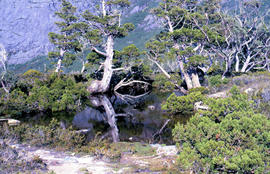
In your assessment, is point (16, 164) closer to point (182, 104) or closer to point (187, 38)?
point (182, 104)

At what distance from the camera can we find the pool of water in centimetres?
1304

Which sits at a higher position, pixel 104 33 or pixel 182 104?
pixel 104 33

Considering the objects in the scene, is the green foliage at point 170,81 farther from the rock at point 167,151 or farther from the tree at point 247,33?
the rock at point 167,151

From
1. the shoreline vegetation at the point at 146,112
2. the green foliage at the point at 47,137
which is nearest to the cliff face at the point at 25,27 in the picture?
the shoreline vegetation at the point at 146,112

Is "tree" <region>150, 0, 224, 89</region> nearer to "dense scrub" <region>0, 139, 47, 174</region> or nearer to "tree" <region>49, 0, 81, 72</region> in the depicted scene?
"tree" <region>49, 0, 81, 72</region>

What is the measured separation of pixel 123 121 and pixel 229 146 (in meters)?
9.86

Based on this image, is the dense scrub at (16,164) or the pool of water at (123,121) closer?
the dense scrub at (16,164)

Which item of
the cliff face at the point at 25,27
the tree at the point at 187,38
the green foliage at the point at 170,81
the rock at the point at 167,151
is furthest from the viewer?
the cliff face at the point at 25,27

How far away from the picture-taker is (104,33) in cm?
2961

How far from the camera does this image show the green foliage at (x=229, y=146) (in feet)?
20.2

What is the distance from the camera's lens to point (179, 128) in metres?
7.95

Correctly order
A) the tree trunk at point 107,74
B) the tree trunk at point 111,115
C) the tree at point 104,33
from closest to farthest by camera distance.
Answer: the tree trunk at point 111,115 → the tree at point 104,33 → the tree trunk at point 107,74

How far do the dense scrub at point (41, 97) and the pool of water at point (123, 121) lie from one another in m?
1.36

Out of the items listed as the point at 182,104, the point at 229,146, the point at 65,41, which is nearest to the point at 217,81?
the point at 182,104
